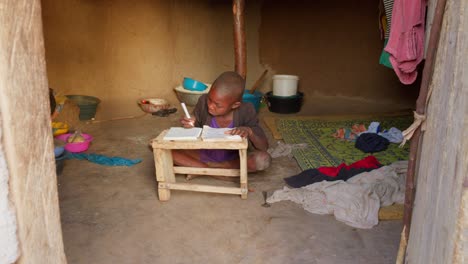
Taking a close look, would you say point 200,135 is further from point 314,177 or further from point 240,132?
point 314,177

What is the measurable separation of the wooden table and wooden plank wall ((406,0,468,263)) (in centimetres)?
163

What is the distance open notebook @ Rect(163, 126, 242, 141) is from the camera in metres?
2.90

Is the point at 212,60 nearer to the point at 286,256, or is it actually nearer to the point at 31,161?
the point at 286,256

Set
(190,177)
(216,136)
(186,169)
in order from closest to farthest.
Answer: (216,136)
(186,169)
(190,177)

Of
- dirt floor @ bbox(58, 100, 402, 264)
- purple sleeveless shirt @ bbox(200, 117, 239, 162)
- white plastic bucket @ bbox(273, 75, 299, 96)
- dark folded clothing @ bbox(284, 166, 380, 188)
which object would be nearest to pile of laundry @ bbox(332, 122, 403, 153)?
dark folded clothing @ bbox(284, 166, 380, 188)

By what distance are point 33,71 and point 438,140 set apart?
1169 mm

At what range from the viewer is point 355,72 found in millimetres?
6500

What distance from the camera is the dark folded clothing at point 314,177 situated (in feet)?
11.1

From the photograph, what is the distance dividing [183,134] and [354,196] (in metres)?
1.29

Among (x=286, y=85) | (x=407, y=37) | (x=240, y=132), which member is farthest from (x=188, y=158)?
(x=286, y=85)

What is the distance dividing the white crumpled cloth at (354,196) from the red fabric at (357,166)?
224 millimetres

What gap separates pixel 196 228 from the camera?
9.25ft

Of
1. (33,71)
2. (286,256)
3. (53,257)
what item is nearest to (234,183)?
(286,256)

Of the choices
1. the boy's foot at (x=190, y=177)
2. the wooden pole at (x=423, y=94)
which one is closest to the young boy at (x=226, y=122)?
the boy's foot at (x=190, y=177)
